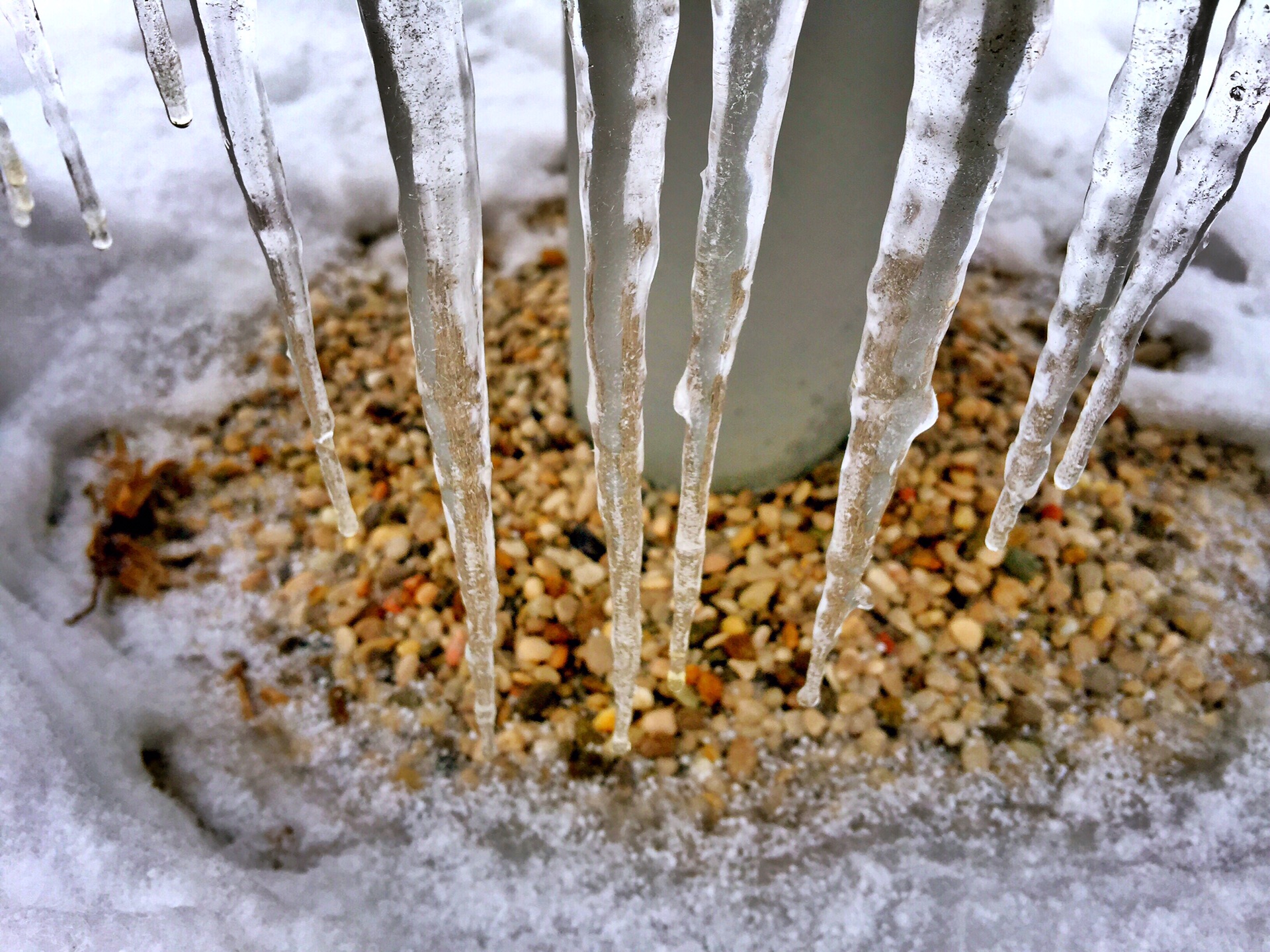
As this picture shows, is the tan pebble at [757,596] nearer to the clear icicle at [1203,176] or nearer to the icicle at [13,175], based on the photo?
the clear icicle at [1203,176]

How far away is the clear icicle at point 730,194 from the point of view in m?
0.68

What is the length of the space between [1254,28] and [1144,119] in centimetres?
8

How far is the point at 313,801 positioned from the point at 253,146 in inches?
32.0

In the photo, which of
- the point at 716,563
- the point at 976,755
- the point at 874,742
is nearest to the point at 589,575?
the point at 716,563

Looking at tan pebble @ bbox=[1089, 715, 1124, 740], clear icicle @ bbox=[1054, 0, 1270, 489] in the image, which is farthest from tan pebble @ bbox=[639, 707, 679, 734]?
clear icicle @ bbox=[1054, 0, 1270, 489]

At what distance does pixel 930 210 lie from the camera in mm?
698

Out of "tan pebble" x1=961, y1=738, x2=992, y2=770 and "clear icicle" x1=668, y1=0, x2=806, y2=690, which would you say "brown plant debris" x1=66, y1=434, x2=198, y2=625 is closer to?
"clear icicle" x1=668, y1=0, x2=806, y2=690

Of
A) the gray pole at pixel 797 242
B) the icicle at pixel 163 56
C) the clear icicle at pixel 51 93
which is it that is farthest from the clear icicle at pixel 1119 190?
the clear icicle at pixel 51 93

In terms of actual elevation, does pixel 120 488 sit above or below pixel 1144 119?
below

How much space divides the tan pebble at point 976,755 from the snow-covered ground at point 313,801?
0.10 feet

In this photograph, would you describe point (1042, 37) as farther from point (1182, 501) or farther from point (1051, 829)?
point (1182, 501)

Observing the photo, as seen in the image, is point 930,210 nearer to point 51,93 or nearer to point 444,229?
point 444,229

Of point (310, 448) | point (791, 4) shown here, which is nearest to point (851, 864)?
point (791, 4)

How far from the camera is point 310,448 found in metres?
1.58
